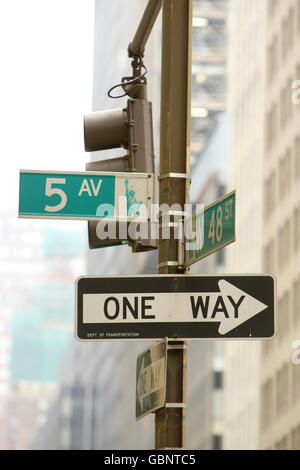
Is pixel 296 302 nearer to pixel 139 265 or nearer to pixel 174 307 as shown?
pixel 139 265

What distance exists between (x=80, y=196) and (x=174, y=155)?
0.98 meters

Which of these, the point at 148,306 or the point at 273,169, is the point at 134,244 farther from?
the point at 273,169

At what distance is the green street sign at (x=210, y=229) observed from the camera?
909 centimetres

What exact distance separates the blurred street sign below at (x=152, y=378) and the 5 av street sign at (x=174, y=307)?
181 millimetres

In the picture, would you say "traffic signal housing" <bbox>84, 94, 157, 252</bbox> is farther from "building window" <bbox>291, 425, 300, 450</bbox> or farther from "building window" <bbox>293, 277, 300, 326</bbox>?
"building window" <bbox>293, 277, 300, 326</bbox>

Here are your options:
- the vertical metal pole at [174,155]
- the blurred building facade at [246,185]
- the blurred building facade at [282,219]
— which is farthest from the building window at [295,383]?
the vertical metal pole at [174,155]

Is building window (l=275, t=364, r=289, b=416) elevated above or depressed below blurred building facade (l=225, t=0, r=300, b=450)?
below

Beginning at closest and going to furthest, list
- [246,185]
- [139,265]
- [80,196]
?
[80,196], [246,185], [139,265]

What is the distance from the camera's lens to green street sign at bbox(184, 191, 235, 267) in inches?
358

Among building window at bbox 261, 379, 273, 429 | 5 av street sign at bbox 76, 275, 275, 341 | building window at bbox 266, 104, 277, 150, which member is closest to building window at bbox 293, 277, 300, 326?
building window at bbox 261, 379, 273, 429

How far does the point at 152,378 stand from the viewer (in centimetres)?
941

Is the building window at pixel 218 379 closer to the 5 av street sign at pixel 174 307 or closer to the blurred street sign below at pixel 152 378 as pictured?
the blurred street sign below at pixel 152 378

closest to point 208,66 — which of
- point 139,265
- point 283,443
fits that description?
point 139,265

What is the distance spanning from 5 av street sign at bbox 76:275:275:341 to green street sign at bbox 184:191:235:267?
287mm
